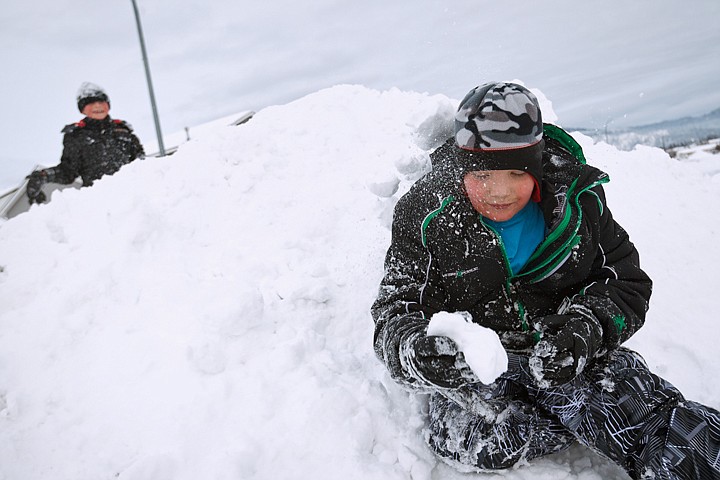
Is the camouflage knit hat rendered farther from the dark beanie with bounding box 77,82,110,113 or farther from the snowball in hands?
the dark beanie with bounding box 77,82,110,113

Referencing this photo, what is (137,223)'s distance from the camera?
11.2 feet

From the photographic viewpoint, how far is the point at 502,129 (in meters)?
1.70

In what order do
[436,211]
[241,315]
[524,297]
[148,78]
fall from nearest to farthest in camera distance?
[436,211] < [524,297] < [241,315] < [148,78]

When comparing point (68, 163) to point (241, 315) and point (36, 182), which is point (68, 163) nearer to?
point (36, 182)

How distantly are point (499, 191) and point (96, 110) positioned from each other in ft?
19.2

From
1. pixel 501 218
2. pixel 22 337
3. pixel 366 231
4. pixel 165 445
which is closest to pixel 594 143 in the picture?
pixel 366 231

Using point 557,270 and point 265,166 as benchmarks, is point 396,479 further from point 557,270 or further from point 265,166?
point 265,166

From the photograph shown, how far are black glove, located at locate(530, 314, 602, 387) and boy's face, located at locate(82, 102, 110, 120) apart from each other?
6.14 meters

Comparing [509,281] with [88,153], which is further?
[88,153]

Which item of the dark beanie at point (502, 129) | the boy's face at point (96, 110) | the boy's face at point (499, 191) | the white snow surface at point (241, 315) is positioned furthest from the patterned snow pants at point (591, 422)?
the boy's face at point (96, 110)

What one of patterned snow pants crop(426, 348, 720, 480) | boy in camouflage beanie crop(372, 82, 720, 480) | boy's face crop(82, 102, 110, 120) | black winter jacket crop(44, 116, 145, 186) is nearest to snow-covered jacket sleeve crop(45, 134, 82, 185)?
black winter jacket crop(44, 116, 145, 186)

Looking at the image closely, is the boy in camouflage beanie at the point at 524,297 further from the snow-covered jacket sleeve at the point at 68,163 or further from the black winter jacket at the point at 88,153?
the snow-covered jacket sleeve at the point at 68,163

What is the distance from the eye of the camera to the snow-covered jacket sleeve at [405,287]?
5.97ft

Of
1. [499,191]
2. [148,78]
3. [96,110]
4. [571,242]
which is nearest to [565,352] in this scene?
[571,242]
